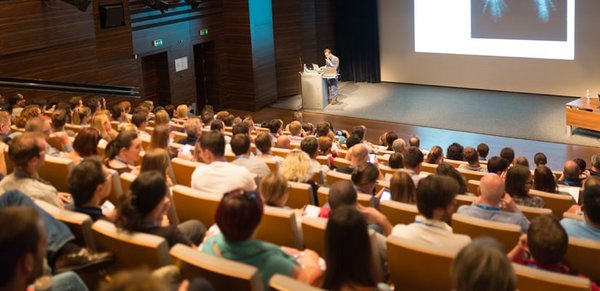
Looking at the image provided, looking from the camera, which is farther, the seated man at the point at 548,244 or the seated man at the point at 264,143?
the seated man at the point at 264,143

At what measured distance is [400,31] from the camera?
15.3 m

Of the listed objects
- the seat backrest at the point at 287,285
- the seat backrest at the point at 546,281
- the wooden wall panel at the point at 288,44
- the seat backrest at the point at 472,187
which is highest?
the wooden wall panel at the point at 288,44

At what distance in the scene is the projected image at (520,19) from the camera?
13.0 metres

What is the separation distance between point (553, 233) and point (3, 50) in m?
7.86

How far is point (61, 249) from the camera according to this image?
10.4ft

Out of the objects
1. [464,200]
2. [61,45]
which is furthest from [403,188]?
[61,45]

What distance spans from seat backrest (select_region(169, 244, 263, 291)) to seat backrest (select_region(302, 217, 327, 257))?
836mm

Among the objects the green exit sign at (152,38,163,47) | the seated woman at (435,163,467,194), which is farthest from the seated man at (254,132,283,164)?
the green exit sign at (152,38,163,47)

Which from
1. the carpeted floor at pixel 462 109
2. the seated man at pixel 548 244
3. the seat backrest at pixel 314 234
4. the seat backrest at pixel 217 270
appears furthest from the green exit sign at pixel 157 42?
the seated man at pixel 548 244

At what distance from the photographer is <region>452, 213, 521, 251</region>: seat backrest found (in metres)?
3.69

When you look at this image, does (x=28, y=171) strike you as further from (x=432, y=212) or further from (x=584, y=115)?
(x=584, y=115)

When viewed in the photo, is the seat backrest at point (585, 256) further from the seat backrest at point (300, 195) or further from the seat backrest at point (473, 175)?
the seat backrest at point (473, 175)

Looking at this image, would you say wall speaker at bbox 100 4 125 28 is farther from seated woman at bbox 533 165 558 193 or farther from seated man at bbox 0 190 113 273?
seated man at bbox 0 190 113 273

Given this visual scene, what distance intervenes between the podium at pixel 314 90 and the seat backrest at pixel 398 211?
9.08 meters
